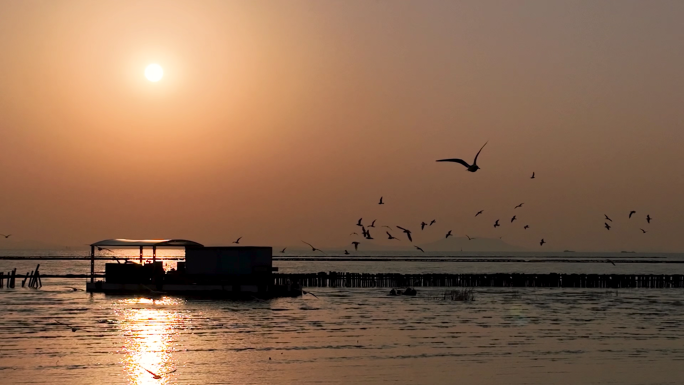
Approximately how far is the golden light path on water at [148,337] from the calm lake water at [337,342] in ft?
0.21

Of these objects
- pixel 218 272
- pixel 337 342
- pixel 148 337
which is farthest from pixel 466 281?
pixel 148 337

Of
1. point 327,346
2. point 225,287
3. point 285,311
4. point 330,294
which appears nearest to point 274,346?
point 327,346

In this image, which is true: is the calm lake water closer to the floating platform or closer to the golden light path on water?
the golden light path on water

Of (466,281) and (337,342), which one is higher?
(466,281)

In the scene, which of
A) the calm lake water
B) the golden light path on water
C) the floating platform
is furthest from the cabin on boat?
the floating platform

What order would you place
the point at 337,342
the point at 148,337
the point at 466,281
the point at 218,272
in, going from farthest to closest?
the point at 466,281, the point at 218,272, the point at 148,337, the point at 337,342

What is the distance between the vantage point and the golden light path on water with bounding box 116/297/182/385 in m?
29.7

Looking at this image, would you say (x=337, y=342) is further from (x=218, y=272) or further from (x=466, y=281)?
(x=466, y=281)

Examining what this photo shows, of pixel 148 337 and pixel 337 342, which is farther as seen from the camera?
pixel 148 337

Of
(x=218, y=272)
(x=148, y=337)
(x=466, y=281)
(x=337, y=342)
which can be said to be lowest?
(x=337, y=342)

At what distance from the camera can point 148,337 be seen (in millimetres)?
39844

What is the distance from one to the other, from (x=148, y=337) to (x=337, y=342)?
345 inches

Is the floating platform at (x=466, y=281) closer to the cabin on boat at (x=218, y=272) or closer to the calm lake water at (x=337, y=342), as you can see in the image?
the cabin on boat at (x=218, y=272)

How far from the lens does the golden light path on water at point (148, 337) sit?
29672 millimetres
